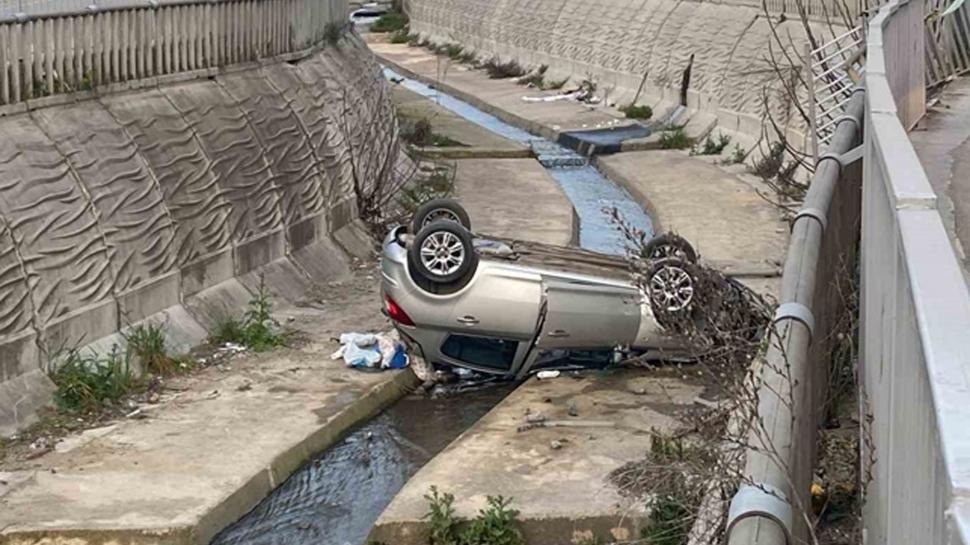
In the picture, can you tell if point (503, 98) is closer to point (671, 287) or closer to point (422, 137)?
point (422, 137)

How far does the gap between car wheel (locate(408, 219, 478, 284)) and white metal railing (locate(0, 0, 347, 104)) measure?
384 cm

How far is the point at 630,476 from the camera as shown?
37.8 feet

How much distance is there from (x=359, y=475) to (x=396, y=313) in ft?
6.93

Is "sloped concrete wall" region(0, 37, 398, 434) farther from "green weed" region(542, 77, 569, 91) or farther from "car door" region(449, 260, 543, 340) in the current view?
"green weed" region(542, 77, 569, 91)

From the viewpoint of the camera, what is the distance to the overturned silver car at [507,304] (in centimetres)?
1432

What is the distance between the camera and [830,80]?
1947 cm

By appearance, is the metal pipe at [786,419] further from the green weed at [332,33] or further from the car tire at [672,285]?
the green weed at [332,33]

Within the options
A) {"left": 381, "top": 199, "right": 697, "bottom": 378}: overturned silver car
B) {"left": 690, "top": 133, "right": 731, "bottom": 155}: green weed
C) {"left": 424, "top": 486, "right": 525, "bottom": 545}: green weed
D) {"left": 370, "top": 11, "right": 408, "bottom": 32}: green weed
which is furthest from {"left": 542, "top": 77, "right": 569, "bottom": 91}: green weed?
{"left": 424, "top": 486, "right": 525, "bottom": 545}: green weed

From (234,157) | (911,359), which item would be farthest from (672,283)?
(911,359)

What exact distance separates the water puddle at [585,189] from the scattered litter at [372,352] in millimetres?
4002

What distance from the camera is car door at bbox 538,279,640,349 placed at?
48.0 ft

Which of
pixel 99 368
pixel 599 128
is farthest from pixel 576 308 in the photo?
pixel 599 128

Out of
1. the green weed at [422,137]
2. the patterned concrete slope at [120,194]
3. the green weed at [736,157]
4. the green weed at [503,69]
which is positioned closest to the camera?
the patterned concrete slope at [120,194]

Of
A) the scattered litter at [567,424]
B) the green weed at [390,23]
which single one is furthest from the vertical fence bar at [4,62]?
the green weed at [390,23]
